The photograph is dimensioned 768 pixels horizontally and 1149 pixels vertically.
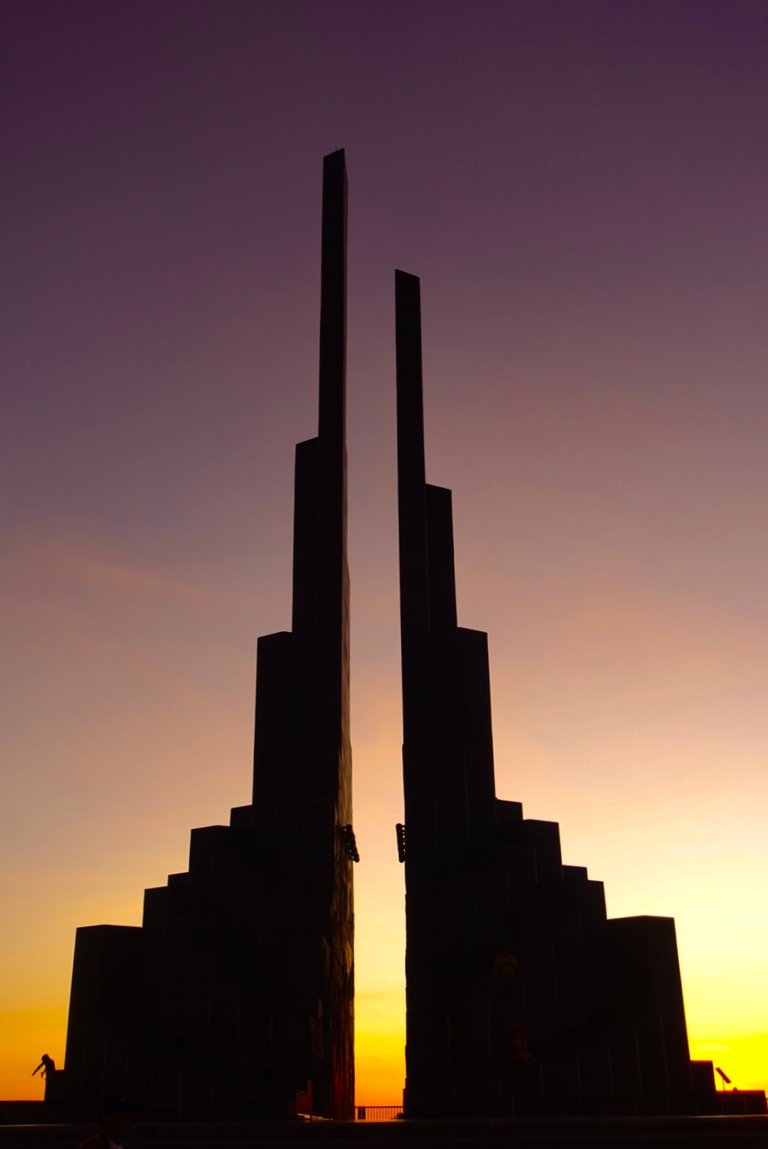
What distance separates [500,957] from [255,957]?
14.9 feet

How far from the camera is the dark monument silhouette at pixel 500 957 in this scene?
2091 centimetres

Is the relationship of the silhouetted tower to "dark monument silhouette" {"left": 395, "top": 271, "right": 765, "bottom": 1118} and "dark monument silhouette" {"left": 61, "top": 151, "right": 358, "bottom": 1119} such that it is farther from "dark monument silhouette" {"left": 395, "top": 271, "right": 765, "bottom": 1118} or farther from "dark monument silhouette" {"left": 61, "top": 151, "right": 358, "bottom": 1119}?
"dark monument silhouette" {"left": 61, "top": 151, "right": 358, "bottom": 1119}

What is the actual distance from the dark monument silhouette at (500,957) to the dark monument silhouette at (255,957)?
6.10 ft

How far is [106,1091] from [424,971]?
6248mm

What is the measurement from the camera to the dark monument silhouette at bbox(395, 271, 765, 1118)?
2091 centimetres

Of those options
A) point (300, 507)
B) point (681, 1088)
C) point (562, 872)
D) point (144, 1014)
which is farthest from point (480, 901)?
point (300, 507)

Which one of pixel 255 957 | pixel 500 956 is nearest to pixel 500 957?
pixel 500 956

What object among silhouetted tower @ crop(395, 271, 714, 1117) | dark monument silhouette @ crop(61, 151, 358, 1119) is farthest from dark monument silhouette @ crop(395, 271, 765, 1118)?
dark monument silhouette @ crop(61, 151, 358, 1119)

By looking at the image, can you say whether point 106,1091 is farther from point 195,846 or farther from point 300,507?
point 300,507

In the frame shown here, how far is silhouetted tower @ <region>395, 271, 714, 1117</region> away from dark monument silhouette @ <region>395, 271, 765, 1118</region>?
3 cm

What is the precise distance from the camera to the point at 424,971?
23.4 metres

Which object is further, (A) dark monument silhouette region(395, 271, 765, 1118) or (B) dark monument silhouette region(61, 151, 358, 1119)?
(B) dark monument silhouette region(61, 151, 358, 1119)

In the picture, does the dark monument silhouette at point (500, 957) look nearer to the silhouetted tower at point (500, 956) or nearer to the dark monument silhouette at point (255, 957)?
the silhouetted tower at point (500, 956)

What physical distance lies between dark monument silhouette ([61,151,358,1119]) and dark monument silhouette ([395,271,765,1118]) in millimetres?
1860
